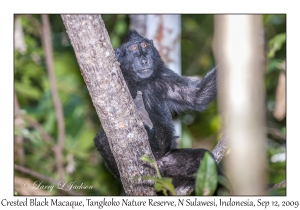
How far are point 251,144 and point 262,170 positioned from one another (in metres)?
0.15

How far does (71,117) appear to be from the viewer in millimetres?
8414

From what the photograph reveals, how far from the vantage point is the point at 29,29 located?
33.0 feet

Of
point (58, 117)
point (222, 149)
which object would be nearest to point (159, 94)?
point (222, 149)

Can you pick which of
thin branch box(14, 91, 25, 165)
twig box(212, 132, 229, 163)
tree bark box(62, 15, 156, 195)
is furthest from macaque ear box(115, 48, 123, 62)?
thin branch box(14, 91, 25, 165)

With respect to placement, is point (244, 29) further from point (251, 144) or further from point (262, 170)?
point (262, 170)

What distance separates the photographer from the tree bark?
359 centimetres

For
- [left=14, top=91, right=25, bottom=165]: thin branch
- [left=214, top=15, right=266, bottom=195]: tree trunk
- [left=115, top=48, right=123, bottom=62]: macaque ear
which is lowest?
[left=14, top=91, right=25, bottom=165]: thin branch

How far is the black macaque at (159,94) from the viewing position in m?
4.94

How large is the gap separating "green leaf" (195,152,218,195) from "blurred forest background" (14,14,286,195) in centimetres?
362

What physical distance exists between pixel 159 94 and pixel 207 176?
2413 millimetres

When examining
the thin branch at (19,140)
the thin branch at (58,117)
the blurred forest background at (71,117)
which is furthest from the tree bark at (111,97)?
the thin branch at (19,140)

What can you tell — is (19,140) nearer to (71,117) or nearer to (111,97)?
(71,117)

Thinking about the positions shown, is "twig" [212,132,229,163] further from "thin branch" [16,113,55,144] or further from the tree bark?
"thin branch" [16,113,55,144]

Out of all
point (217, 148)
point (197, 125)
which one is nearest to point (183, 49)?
point (197, 125)
